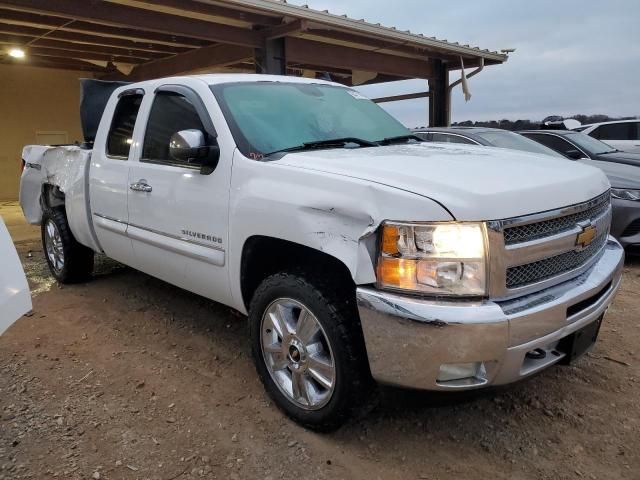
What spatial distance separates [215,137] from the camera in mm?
3096

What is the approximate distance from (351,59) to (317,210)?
8.14 meters

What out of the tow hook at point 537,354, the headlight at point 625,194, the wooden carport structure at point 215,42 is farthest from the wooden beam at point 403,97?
the tow hook at point 537,354

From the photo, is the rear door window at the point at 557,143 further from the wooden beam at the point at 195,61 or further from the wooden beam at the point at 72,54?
the wooden beam at the point at 72,54

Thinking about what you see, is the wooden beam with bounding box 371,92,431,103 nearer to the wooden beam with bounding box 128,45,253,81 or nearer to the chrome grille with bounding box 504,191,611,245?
the wooden beam with bounding box 128,45,253,81

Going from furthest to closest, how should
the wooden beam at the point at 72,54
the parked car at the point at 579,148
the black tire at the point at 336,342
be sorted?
1. the wooden beam at the point at 72,54
2. the parked car at the point at 579,148
3. the black tire at the point at 336,342

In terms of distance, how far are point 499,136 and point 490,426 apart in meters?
4.86

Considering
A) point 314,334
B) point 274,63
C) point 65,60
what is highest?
point 65,60

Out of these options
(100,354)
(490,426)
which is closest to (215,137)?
(100,354)

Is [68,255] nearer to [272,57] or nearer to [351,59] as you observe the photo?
[272,57]

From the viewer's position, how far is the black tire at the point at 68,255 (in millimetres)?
5109

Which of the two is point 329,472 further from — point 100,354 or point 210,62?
point 210,62

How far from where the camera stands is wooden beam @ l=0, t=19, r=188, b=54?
8.41 metres

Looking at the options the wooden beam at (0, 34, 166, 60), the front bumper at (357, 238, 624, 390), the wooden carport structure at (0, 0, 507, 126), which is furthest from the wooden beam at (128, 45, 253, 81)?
the front bumper at (357, 238, 624, 390)

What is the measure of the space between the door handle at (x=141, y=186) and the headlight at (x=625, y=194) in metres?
5.03
